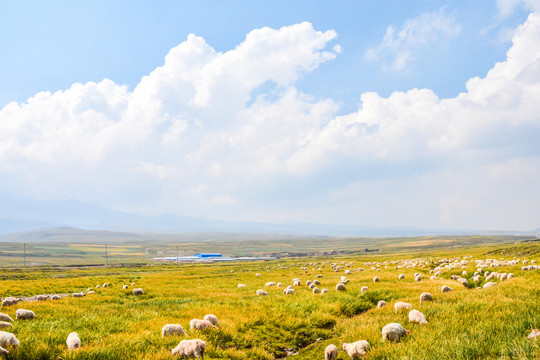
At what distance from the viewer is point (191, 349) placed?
7.83 metres

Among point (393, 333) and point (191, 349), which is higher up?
point (191, 349)

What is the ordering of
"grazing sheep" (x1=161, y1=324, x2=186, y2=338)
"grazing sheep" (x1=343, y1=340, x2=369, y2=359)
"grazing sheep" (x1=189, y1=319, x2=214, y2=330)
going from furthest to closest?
"grazing sheep" (x1=189, y1=319, x2=214, y2=330) → "grazing sheep" (x1=161, y1=324, x2=186, y2=338) → "grazing sheep" (x1=343, y1=340, x2=369, y2=359)

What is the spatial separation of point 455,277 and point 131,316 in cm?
2296

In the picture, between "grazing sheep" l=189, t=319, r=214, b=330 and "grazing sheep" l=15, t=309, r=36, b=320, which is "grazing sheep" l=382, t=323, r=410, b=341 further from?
"grazing sheep" l=15, t=309, r=36, b=320

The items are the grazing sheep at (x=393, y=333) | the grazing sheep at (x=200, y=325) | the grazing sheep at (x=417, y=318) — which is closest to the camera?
the grazing sheep at (x=393, y=333)

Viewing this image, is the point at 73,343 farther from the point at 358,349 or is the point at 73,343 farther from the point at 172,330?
the point at 358,349

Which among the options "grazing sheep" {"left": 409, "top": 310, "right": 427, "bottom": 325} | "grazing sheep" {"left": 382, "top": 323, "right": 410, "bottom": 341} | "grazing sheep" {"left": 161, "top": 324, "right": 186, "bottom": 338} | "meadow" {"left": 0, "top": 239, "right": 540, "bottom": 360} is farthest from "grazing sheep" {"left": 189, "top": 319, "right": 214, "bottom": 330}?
"grazing sheep" {"left": 409, "top": 310, "right": 427, "bottom": 325}

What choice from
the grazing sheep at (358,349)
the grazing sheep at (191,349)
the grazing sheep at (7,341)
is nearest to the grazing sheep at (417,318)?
the grazing sheep at (358,349)

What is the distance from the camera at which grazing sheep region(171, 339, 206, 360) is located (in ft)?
25.6

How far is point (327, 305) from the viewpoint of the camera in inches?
586

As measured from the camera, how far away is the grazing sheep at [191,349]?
7806 millimetres

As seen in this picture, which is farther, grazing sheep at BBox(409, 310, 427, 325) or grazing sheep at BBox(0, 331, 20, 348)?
grazing sheep at BBox(409, 310, 427, 325)

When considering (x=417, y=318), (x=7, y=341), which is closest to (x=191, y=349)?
(x=7, y=341)

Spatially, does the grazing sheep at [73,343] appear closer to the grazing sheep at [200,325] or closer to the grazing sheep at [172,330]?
the grazing sheep at [172,330]
